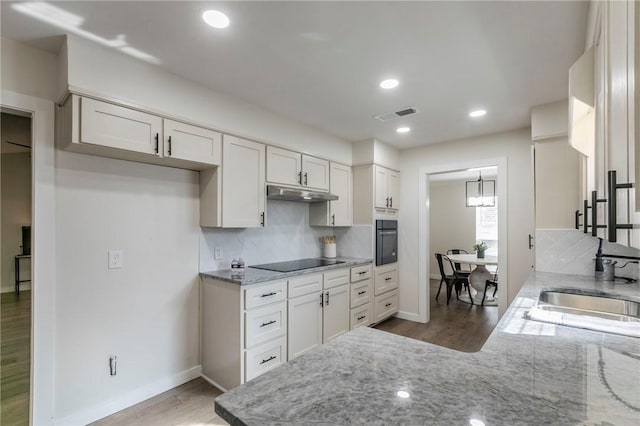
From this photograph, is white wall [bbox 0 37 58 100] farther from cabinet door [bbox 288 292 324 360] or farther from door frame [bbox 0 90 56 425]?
cabinet door [bbox 288 292 324 360]

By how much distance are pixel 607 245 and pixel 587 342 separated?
2072mm

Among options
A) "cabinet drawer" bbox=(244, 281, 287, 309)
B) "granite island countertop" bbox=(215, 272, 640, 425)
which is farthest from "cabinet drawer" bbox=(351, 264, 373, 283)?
"granite island countertop" bbox=(215, 272, 640, 425)

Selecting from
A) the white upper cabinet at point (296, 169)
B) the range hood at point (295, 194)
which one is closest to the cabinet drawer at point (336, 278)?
the range hood at point (295, 194)

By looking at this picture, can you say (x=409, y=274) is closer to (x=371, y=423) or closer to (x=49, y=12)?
(x=371, y=423)

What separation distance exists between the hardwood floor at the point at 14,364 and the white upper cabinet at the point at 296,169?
99.4 inches

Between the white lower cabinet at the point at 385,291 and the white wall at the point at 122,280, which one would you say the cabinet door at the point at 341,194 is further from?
the white wall at the point at 122,280

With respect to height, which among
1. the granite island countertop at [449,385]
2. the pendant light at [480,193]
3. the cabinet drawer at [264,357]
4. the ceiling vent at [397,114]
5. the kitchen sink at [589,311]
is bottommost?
the cabinet drawer at [264,357]

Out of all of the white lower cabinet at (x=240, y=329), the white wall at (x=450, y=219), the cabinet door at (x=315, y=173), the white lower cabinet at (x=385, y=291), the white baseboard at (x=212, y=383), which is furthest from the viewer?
the white wall at (x=450, y=219)

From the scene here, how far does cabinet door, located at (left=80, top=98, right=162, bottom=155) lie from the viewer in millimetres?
1901

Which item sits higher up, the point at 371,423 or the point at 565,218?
the point at 565,218

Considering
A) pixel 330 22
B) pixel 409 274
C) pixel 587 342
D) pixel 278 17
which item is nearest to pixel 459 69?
pixel 330 22

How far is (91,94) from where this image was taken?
1.90 m

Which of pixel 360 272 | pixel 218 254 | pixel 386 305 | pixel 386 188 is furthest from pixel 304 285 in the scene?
pixel 386 188

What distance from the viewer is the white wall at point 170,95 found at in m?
1.90
